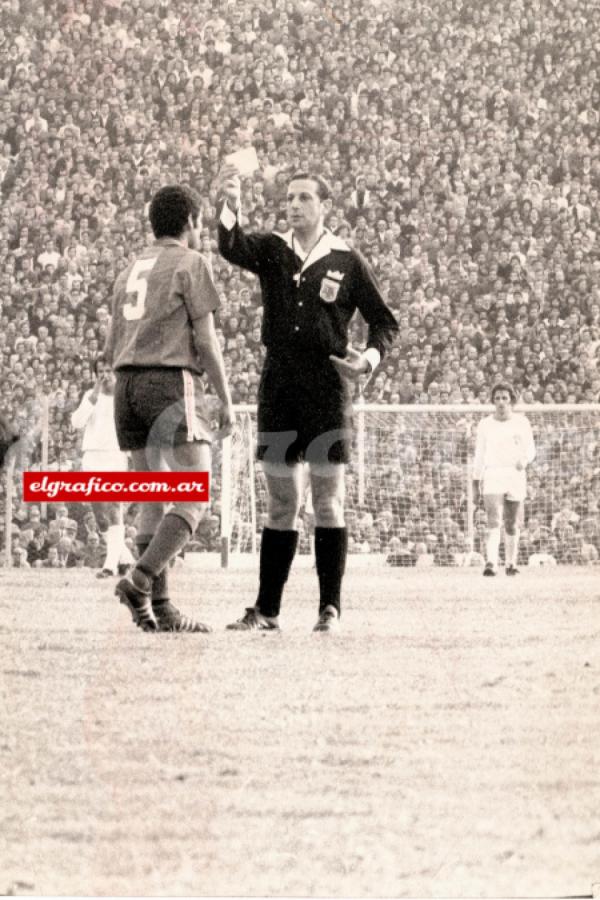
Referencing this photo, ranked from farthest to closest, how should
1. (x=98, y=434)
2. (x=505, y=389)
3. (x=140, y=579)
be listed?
(x=505, y=389) < (x=98, y=434) < (x=140, y=579)

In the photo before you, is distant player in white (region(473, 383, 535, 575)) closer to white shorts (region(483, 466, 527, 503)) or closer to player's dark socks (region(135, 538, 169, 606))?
white shorts (region(483, 466, 527, 503))

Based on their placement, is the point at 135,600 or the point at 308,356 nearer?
the point at 135,600

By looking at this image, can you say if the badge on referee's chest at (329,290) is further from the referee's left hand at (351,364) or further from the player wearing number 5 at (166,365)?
the player wearing number 5 at (166,365)

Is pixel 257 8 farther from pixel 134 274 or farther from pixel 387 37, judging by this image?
pixel 134 274

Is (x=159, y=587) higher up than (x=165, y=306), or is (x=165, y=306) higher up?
(x=165, y=306)

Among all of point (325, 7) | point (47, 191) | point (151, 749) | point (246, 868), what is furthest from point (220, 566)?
point (246, 868)

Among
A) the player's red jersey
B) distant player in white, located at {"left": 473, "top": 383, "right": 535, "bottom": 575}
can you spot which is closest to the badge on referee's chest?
the player's red jersey

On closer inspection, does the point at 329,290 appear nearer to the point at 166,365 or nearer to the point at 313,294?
the point at 313,294

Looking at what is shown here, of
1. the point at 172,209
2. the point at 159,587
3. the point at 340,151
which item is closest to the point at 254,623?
the point at 159,587

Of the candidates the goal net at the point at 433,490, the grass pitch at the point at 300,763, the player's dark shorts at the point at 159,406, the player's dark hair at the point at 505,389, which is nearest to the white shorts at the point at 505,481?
the player's dark hair at the point at 505,389
